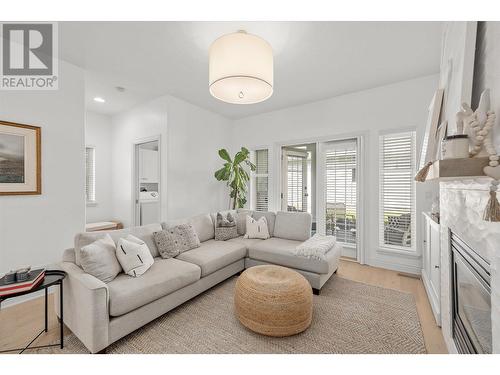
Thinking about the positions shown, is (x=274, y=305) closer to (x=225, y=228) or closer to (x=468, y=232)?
(x=468, y=232)

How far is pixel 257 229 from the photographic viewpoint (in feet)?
11.4

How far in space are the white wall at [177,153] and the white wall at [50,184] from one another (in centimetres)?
115

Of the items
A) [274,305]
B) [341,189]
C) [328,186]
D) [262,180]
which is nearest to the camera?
[274,305]

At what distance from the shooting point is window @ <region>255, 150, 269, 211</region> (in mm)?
4770

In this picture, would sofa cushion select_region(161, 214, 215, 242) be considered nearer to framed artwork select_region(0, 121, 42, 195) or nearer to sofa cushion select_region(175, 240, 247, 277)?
sofa cushion select_region(175, 240, 247, 277)

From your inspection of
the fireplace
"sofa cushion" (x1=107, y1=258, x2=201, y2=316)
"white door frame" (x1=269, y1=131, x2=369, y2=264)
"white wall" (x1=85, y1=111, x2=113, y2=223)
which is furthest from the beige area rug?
"white wall" (x1=85, y1=111, x2=113, y2=223)

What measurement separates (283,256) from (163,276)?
1.41 m

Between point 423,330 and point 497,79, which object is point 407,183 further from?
point 497,79

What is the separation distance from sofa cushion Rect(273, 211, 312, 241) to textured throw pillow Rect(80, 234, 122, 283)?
223 cm

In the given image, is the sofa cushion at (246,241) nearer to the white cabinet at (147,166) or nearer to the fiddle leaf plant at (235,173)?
the fiddle leaf plant at (235,173)

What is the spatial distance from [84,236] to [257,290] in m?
1.61

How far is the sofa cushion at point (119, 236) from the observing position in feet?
6.50

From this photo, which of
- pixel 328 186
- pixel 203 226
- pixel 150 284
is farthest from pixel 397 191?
pixel 150 284
